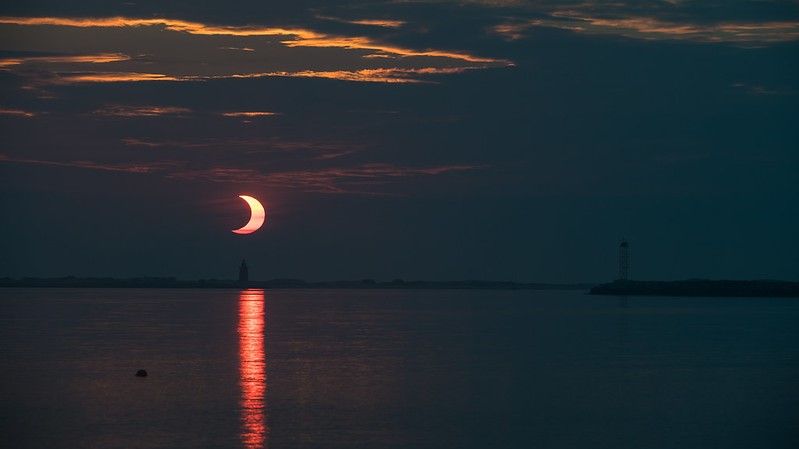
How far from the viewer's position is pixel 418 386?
35812 millimetres

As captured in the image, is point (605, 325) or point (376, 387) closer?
point (376, 387)

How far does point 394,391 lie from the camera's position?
34.3m

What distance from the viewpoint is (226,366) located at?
1654 inches

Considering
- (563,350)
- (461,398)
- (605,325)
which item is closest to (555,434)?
(461,398)

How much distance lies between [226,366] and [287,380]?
236 inches

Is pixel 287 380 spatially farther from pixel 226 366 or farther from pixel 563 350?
pixel 563 350

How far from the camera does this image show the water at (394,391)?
2625 centimetres

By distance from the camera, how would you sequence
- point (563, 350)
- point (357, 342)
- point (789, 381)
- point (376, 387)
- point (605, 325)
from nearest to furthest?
point (376, 387)
point (789, 381)
point (563, 350)
point (357, 342)
point (605, 325)

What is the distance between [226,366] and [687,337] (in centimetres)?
3106

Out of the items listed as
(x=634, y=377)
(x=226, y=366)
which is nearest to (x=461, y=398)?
(x=634, y=377)

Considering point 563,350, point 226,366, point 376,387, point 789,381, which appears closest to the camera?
point 376,387

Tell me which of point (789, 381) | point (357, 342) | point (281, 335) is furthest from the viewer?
point (281, 335)

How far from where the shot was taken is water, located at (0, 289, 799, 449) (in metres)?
26.2

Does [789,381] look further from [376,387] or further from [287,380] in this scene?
[287,380]
